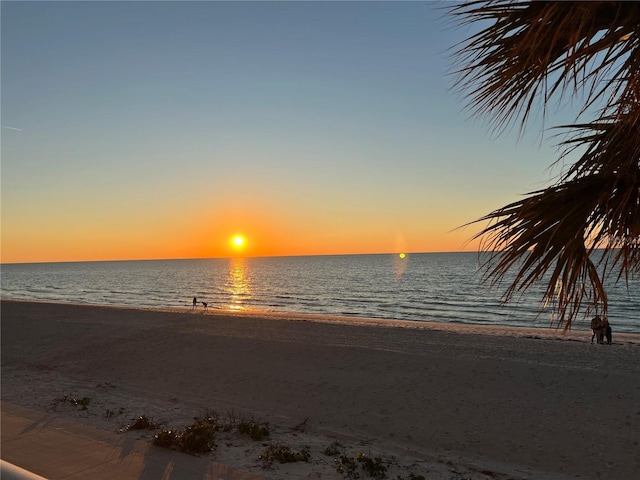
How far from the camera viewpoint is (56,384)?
37.4 feet

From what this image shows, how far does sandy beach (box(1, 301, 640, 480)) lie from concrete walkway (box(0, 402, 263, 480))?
415mm

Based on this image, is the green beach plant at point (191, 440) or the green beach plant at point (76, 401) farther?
the green beach plant at point (76, 401)

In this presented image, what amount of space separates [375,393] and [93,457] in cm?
639

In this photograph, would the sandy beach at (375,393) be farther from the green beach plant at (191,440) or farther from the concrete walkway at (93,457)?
the concrete walkway at (93,457)

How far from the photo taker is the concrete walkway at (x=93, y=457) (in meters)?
5.53

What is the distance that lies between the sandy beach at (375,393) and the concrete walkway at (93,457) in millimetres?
415

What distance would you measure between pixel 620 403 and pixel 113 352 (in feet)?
49.3

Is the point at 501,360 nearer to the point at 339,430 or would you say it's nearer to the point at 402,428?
the point at 402,428

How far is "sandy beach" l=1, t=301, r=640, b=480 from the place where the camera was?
7.10 metres

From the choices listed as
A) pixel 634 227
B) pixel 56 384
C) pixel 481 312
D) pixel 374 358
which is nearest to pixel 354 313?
pixel 481 312

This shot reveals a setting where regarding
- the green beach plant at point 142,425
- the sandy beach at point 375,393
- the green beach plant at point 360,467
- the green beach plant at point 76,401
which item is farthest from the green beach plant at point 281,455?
the green beach plant at point 76,401

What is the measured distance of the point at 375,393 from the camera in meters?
10.7

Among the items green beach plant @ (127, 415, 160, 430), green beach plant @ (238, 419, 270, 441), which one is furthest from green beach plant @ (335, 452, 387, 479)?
green beach plant @ (127, 415, 160, 430)

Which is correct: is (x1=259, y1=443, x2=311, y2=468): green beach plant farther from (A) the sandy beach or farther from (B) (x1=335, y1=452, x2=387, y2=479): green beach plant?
(B) (x1=335, y1=452, x2=387, y2=479): green beach plant
